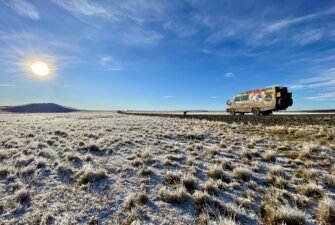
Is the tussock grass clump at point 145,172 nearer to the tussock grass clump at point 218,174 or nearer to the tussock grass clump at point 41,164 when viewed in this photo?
the tussock grass clump at point 218,174

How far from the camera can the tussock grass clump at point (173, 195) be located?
4335 mm

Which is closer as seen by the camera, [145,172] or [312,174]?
[312,174]

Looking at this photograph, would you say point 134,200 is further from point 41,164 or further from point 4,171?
point 4,171

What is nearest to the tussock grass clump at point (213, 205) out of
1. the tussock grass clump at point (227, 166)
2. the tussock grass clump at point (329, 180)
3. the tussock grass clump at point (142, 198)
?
the tussock grass clump at point (142, 198)

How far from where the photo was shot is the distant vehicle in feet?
83.3

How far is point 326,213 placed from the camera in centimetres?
346

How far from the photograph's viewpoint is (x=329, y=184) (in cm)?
473

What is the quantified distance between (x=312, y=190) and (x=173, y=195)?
→ 3.04 metres

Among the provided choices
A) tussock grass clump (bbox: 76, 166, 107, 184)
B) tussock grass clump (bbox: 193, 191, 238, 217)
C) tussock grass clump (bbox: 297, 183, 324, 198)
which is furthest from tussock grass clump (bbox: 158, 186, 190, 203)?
tussock grass clump (bbox: 297, 183, 324, 198)

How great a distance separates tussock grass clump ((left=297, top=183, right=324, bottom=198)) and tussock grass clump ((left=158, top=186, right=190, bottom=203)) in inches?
99.5

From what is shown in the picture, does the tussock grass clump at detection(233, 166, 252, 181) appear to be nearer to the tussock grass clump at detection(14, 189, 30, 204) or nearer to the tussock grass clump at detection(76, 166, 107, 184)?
the tussock grass clump at detection(76, 166, 107, 184)

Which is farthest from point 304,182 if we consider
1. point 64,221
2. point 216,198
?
point 64,221

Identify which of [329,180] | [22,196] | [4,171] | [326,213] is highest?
[329,180]

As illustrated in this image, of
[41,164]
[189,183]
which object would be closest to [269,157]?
[189,183]
